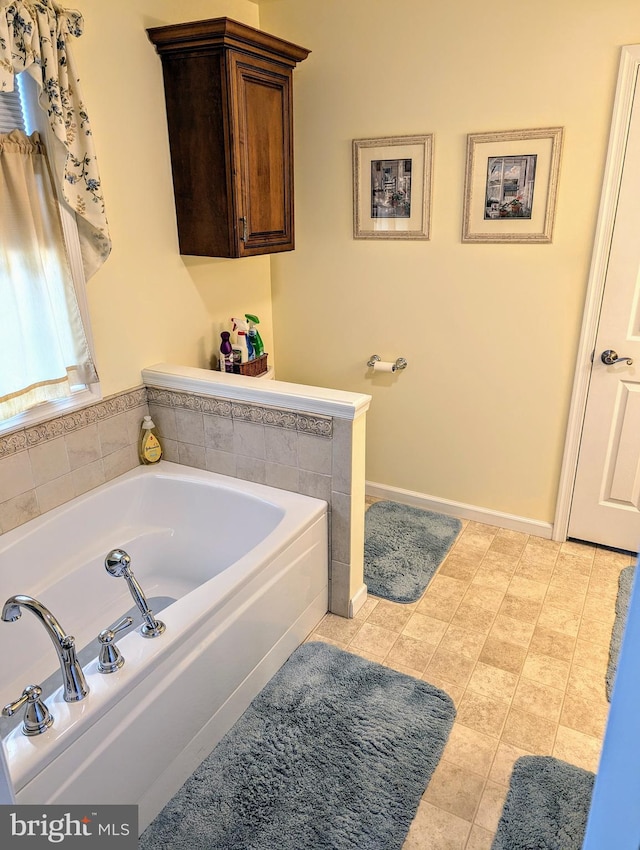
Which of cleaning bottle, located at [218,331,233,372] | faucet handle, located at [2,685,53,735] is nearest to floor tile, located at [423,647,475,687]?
faucet handle, located at [2,685,53,735]

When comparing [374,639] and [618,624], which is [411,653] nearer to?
[374,639]

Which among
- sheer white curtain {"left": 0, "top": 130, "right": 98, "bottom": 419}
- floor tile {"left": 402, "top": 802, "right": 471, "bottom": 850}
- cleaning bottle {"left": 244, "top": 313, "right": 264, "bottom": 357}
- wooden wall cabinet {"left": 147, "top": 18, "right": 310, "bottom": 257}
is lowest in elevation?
floor tile {"left": 402, "top": 802, "right": 471, "bottom": 850}

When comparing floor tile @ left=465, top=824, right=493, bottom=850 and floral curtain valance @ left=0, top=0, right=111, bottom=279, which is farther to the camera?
floral curtain valance @ left=0, top=0, right=111, bottom=279

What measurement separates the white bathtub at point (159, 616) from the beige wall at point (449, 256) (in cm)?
109

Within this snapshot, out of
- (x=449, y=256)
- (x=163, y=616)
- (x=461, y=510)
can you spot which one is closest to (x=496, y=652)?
(x=461, y=510)

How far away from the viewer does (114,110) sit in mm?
2264

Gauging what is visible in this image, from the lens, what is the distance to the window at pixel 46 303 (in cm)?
193

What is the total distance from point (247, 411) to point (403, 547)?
43.7 inches

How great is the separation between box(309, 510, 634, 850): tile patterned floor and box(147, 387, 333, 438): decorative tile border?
2.74 ft

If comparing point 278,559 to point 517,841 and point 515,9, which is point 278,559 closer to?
point 517,841

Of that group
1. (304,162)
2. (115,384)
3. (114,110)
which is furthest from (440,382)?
(114,110)

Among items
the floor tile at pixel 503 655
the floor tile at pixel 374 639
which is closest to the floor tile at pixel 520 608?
the floor tile at pixel 503 655

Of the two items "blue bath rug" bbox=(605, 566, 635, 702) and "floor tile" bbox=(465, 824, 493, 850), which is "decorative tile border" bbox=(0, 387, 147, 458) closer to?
"floor tile" bbox=(465, 824, 493, 850)

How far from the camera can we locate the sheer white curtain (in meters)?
1.92
